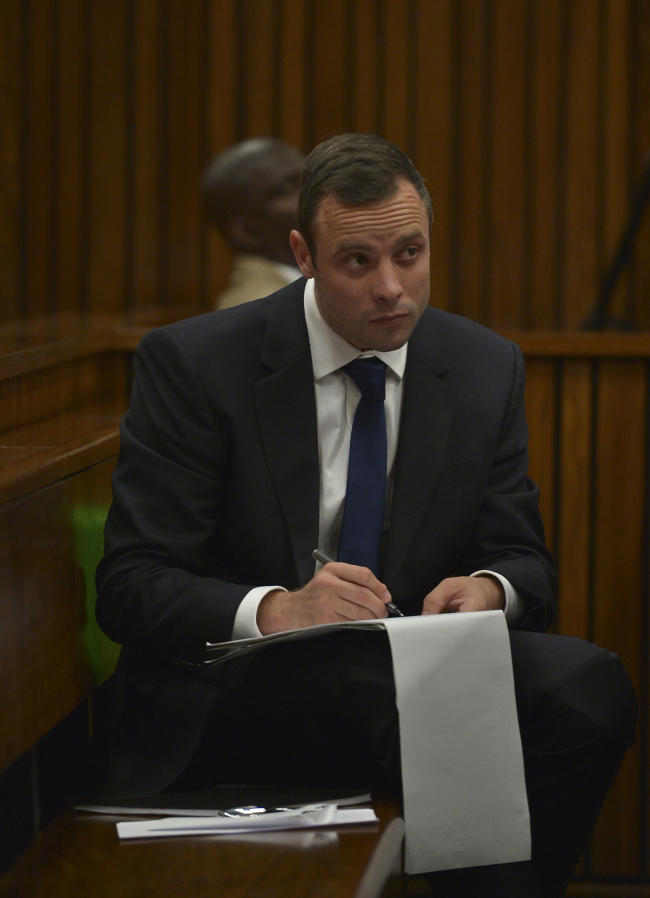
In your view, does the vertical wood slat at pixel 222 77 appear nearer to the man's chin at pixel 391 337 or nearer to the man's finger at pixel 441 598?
the man's chin at pixel 391 337

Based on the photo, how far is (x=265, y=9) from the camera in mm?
3146

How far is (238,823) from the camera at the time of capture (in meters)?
1.22

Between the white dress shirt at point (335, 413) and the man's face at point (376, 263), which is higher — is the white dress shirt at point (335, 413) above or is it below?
below

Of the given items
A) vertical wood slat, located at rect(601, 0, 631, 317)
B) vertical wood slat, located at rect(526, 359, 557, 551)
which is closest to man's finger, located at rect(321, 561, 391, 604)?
vertical wood slat, located at rect(526, 359, 557, 551)

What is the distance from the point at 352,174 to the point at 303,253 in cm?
15

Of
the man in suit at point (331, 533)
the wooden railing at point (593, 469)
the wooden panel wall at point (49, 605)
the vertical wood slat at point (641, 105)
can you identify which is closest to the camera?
the wooden panel wall at point (49, 605)

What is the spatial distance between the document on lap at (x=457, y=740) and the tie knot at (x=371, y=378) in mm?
388

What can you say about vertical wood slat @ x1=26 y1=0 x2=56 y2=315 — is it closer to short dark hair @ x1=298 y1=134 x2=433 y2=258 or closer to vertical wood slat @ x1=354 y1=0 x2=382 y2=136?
vertical wood slat @ x1=354 y1=0 x2=382 y2=136

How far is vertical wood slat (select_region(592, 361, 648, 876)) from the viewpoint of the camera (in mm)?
2172

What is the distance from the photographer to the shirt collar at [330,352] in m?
1.54

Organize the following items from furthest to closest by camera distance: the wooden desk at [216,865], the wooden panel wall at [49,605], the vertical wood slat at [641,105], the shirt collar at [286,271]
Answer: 1. the vertical wood slat at [641,105]
2. the shirt collar at [286,271]
3. the wooden panel wall at [49,605]
4. the wooden desk at [216,865]

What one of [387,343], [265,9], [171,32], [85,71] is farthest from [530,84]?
[387,343]

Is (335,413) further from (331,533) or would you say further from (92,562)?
(92,562)

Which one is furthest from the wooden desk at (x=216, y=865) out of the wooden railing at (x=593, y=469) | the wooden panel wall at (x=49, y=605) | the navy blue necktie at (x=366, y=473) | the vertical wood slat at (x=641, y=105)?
the vertical wood slat at (x=641, y=105)
